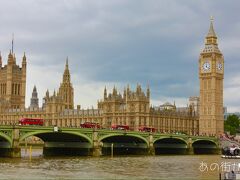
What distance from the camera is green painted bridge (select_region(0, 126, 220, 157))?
270ft

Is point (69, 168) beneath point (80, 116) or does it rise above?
beneath

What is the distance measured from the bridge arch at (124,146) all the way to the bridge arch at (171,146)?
26.5 feet

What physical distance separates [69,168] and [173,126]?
114 m

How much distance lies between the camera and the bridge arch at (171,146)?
119 m

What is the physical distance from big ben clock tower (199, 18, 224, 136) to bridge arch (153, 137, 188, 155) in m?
51.1

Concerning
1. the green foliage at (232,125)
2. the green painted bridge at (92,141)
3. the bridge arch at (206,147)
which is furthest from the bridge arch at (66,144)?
the green foliage at (232,125)

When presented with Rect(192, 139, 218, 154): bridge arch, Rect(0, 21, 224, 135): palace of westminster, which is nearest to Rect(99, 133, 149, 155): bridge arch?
Rect(192, 139, 218, 154): bridge arch

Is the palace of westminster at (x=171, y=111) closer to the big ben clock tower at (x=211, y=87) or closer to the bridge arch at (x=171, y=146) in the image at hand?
the big ben clock tower at (x=211, y=87)

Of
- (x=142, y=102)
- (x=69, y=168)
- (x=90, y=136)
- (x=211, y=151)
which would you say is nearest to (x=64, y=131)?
(x=90, y=136)

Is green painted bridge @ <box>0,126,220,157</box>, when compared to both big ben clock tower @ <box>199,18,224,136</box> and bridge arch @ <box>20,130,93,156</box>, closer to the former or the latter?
bridge arch @ <box>20,130,93,156</box>

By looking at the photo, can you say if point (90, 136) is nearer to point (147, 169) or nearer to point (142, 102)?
point (147, 169)

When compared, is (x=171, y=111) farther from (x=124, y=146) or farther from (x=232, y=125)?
(x=124, y=146)

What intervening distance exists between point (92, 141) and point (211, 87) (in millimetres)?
88730

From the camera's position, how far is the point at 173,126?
17588 cm
